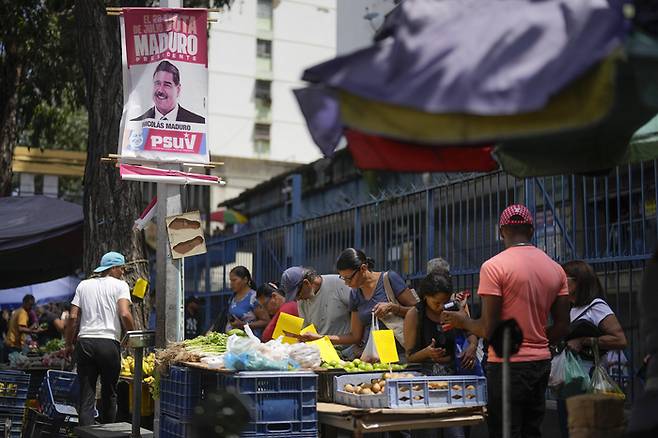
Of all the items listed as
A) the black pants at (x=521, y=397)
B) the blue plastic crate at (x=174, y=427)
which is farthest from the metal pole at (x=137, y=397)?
the black pants at (x=521, y=397)

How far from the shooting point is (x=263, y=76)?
51.2 m

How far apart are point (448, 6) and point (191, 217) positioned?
180 inches

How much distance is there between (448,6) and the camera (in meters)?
3.88

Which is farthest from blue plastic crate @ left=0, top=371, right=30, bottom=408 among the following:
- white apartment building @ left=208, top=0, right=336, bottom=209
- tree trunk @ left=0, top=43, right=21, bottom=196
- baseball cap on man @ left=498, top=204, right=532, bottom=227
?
white apartment building @ left=208, top=0, right=336, bottom=209

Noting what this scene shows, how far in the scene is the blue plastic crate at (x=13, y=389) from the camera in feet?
30.2

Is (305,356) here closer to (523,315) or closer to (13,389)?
(523,315)

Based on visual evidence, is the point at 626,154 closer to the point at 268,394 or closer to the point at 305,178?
the point at 268,394

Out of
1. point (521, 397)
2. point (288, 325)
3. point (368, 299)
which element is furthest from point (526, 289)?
point (288, 325)

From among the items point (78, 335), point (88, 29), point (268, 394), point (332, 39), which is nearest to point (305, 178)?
point (88, 29)

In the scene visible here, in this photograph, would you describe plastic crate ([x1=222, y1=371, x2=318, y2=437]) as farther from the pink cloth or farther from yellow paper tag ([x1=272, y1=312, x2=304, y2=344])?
yellow paper tag ([x1=272, y1=312, x2=304, y2=344])

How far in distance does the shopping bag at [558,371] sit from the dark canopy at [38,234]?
867 centimetres

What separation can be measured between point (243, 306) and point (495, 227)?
9.79 ft

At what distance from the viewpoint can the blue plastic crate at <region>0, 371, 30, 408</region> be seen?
922 cm

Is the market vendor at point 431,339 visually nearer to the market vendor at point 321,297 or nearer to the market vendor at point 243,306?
the market vendor at point 321,297
